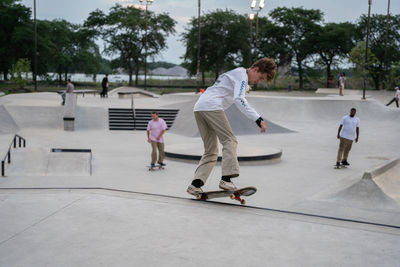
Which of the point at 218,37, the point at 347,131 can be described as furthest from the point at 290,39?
the point at 347,131

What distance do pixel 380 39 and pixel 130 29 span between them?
120 feet

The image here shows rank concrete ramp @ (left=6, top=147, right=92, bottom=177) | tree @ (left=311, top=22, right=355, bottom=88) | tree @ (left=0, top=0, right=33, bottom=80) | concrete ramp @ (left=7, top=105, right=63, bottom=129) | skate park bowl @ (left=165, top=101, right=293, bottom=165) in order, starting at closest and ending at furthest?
concrete ramp @ (left=6, top=147, right=92, bottom=177) < skate park bowl @ (left=165, top=101, right=293, bottom=165) < concrete ramp @ (left=7, top=105, right=63, bottom=129) < tree @ (left=0, top=0, right=33, bottom=80) < tree @ (left=311, top=22, right=355, bottom=88)

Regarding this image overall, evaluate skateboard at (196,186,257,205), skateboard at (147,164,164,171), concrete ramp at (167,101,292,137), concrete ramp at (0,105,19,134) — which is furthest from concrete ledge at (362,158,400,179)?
concrete ramp at (0,105,19,134)

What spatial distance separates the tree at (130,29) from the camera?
61.9 m

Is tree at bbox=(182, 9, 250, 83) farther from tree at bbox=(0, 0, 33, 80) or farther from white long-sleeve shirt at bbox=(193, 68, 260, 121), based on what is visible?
white long-sleeve shirt at bbox=(193, 68, 260, 121)

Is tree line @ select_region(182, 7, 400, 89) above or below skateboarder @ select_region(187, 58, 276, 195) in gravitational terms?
above

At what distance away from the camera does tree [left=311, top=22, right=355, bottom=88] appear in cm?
6109

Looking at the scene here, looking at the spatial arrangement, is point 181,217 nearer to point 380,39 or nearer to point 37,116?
point 37,116

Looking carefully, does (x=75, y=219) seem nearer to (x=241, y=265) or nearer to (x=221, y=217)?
(x=221, y=217)

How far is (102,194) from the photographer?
20.0ft

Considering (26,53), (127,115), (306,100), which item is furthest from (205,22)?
(127,115)

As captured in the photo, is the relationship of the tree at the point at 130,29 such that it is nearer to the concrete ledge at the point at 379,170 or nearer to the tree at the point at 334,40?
the tree at the point at 334,40

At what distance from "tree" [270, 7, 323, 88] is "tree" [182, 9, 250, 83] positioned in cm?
564

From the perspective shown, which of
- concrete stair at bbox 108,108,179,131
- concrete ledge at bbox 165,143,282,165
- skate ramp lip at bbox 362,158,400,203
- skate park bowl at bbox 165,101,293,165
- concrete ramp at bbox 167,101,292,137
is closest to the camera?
skate ramp lip at bbox 362,158,400,203
